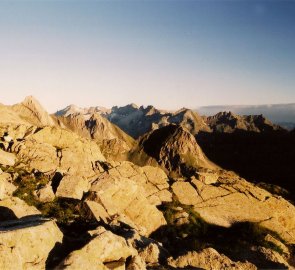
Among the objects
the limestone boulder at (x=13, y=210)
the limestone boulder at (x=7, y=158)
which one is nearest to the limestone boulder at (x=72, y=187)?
the limestone boulder at (x=13, y=210)

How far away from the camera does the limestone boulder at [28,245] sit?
17.6 m

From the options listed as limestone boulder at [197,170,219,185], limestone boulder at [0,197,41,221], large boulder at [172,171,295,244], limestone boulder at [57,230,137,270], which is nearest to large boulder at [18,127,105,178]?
limestone boulder at [0,197,41,221]

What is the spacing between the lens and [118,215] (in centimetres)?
3409

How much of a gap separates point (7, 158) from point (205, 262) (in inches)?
1077

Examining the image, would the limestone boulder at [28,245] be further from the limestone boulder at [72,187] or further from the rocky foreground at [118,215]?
the limestone boulder at [72,187]

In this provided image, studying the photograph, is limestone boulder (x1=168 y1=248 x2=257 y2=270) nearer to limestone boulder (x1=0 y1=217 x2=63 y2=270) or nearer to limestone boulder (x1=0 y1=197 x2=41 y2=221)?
limestone boulder (x1=0 y1=217 x2=63 y2=270)

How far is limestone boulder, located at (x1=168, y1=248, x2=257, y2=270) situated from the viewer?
24045 millimetres

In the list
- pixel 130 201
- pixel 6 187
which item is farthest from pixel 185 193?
pixel 6 187

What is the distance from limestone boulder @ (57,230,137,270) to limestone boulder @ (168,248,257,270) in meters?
4.00

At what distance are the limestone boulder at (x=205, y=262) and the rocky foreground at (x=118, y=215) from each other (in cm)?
7

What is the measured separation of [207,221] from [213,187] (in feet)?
28.3

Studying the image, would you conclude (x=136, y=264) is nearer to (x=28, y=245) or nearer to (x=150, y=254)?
(x=150, y=254)

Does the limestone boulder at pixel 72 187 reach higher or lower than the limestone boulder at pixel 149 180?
higher

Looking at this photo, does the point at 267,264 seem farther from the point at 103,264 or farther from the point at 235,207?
the point at 235,207
